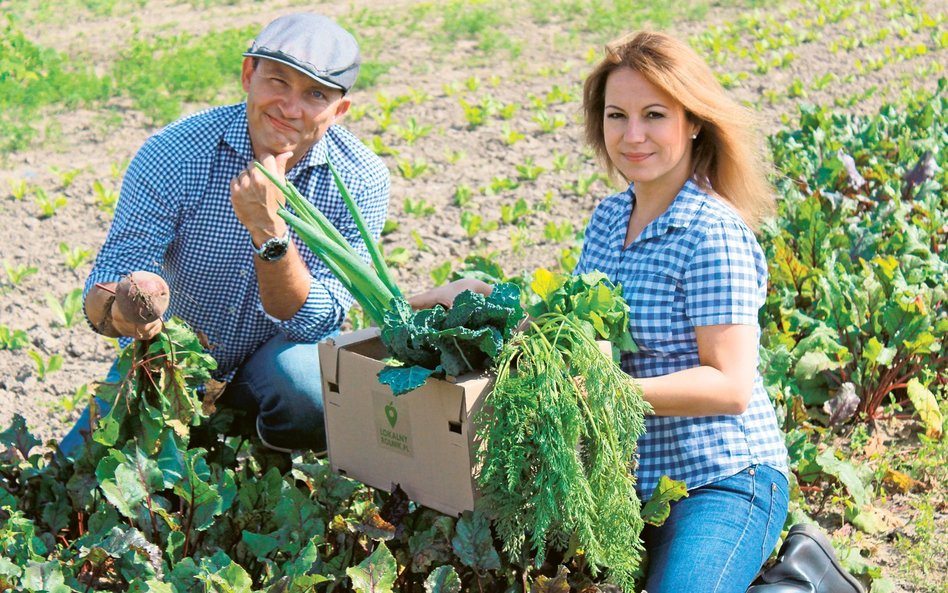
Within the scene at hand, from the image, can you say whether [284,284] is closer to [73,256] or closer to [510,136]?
[73,256]

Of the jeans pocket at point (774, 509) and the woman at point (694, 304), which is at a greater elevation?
the woman at point (694, 304)

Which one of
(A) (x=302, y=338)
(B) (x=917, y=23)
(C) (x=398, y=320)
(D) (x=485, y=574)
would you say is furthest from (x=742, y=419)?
(B) (x=917, y=23)

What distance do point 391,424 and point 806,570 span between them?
3.72 feet

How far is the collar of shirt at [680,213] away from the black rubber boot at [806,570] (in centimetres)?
86

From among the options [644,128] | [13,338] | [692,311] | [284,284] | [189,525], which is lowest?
[13,338]

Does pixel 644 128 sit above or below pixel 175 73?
above

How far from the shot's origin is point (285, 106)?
3.04 metres

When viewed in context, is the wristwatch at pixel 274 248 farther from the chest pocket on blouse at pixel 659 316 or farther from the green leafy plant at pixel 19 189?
the green leafy plant at pixel 19 189

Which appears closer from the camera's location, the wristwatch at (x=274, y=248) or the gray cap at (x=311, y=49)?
the wristwatch at (x=274, y=248)

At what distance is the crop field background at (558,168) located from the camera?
389 cm

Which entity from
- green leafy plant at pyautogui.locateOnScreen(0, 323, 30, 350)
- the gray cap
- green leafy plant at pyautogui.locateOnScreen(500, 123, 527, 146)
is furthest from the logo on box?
green leafy plant at pyautogui.locateOnScreen(500, 123, 527, 146)

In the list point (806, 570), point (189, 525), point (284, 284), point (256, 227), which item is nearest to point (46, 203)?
point (284, 284)

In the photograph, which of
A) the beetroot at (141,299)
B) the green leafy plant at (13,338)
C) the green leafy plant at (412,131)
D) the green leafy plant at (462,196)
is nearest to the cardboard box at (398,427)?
the beetroot at (141,299)

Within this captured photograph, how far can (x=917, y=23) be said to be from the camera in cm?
1150
